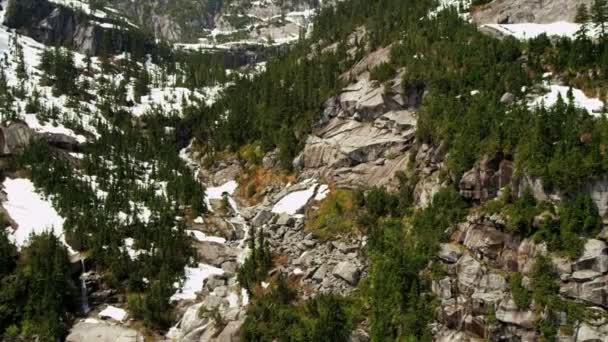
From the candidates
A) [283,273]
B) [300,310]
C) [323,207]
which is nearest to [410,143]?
[323,207]

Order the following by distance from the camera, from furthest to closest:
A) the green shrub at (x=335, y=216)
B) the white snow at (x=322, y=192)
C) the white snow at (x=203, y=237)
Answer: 1. the white snow at (x=203, y=237)
2. the white snow at (x=322, y=192)
3. the green shrub at (x=335, y=216)

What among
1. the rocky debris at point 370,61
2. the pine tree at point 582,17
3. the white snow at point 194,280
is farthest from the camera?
the rocky debris at point 370,61

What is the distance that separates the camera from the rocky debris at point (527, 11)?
79.6 meters

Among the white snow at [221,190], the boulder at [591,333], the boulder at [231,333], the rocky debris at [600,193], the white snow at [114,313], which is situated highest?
the rocky debris at [600,193]

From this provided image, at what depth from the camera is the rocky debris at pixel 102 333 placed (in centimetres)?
5294

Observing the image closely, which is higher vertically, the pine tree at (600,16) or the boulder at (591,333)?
the pine tree at (600,16)

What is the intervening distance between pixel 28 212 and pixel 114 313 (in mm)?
24758

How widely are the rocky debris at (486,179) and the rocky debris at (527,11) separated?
42.5m

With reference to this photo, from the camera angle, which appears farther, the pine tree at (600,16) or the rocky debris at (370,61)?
the rocky debris at (370,61)

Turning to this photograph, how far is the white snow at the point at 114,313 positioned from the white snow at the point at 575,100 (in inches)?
1988

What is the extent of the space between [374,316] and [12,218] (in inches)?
2089

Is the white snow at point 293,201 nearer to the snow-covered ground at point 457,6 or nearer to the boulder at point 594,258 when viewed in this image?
the boulder at point 594,258

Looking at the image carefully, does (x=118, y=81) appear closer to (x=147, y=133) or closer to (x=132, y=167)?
(x=147, y=133)

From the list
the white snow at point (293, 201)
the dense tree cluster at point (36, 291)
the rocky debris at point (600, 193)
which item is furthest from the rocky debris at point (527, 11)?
the dense tree cluster at point (36, 291)
